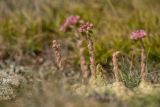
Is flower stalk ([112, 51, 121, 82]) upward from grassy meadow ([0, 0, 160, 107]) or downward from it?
downward

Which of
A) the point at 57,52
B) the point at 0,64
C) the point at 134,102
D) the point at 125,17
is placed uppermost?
the point at 125,17

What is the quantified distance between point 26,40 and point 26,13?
649 mm

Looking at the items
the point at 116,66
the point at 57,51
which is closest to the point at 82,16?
the point at 57,51

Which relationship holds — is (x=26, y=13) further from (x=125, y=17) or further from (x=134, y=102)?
(x=134, y=102)

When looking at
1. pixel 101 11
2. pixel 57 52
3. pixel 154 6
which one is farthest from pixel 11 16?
pixel 57 52

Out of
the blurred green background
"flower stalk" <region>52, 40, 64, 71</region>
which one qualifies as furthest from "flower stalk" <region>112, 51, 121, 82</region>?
the blurred green background

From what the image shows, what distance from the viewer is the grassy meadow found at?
5062mm

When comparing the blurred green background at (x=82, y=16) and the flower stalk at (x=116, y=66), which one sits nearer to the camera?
the flower stalk at (x=116, y=66)

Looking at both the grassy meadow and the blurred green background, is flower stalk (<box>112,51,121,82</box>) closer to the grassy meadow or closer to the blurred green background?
the grassy meadow

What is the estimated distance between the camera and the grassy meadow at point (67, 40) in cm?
506

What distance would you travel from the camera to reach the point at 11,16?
8094 mm

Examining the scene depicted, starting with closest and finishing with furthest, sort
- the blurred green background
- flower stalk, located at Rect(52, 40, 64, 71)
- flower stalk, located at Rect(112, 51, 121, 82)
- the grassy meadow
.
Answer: flower stalk, located at Rect(112, 51, 121, 82)
flower stalk, located at Rect(52, 40, 64, 71)
the grassy meadow
the blurred green background

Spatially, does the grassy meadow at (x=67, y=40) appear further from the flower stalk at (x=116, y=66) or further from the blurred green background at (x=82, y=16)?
the flower stalk at (x=116, y=66)

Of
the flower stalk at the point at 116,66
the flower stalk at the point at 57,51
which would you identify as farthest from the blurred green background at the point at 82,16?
the flower stalk at the point at 116,66
